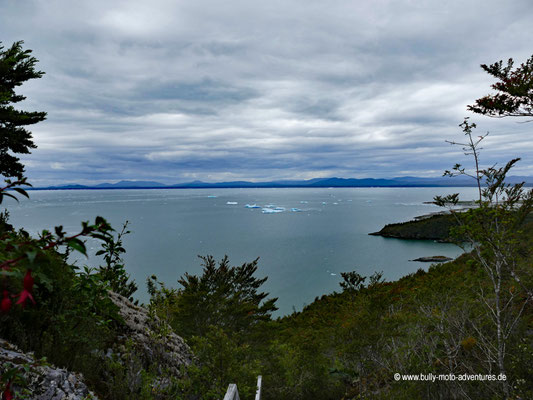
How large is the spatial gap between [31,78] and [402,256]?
199 ft

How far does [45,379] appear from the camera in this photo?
3.15 metres

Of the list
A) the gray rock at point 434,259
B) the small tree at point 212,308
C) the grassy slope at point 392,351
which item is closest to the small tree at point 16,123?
the small tree at point 212,308

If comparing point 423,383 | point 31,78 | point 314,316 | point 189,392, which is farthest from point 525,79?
point 314,316

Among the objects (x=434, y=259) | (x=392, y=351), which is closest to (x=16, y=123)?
(x=392, y=351)

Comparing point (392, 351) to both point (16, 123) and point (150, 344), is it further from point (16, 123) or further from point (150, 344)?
point (16, 123)

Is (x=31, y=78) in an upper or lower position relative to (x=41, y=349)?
upper

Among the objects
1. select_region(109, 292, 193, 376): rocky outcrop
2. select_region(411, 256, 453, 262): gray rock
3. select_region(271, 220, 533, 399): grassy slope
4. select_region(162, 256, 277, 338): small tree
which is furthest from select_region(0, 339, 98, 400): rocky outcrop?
select_region(411, 256, 453, 262): gray rock

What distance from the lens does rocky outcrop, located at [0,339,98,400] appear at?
2984 millimetres

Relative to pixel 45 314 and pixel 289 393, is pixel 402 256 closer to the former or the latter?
pixel 289 393

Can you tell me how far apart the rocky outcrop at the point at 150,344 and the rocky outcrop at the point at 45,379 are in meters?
0.97

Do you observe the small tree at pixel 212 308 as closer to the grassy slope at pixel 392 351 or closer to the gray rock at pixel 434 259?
the grassy slope at pixel 392 351

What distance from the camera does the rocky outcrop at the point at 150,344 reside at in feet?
15.7

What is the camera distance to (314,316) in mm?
26156

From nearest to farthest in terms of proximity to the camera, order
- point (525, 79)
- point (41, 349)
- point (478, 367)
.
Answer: point (41, 349)
point (525, 79)
point (478, 367)
